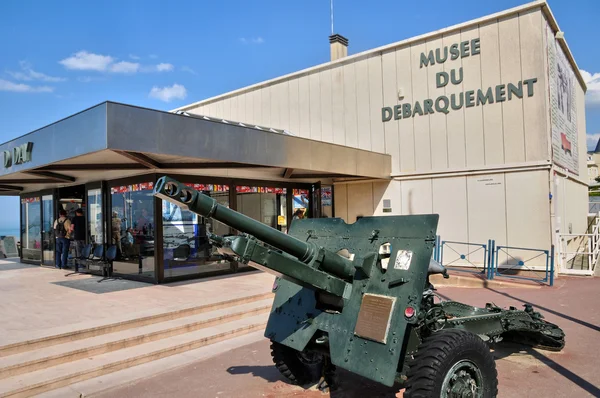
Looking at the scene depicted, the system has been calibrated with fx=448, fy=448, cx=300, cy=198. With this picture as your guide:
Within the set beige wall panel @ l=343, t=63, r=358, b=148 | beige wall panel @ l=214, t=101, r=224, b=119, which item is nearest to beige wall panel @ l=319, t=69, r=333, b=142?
beige wall panel @ l=343, t=63, r=358, b=148

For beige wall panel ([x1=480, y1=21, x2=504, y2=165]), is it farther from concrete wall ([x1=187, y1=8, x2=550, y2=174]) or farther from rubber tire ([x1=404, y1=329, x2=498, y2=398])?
rubber tire ([x1=404, y1=329, x2=498, y2=398])

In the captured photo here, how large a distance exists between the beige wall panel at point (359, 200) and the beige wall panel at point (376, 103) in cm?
134

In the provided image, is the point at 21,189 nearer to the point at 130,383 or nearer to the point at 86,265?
the point at 86,265

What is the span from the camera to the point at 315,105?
1630 centimetres

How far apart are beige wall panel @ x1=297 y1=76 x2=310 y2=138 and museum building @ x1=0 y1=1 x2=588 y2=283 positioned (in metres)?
0.05

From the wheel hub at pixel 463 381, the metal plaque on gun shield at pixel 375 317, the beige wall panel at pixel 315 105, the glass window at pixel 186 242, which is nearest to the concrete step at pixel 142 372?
the metal plaque on gun shield at pixel 375 317

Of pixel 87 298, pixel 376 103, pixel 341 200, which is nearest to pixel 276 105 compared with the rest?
pixel 376 103

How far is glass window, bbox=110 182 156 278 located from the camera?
407 inches

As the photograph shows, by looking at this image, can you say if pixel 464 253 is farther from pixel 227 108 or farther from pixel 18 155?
pixel 227 108

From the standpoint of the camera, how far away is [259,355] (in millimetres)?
5977

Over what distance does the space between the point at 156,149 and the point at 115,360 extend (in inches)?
134

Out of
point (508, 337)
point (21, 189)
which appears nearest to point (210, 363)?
point (508, 337)

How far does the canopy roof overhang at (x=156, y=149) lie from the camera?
707 centimetres

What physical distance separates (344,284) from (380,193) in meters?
10.8
